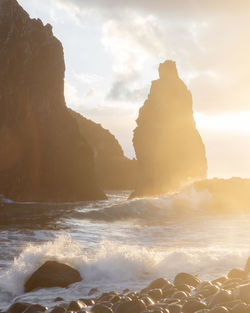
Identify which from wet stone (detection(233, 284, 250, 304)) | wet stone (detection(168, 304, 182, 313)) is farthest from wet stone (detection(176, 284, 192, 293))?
wet stone (detection(168, 304, 182, 313))

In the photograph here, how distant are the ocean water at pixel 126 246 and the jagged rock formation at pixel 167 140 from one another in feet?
163

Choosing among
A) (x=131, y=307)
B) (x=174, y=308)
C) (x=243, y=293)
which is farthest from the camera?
(x=243, y=293)

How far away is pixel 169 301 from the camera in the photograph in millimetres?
10203

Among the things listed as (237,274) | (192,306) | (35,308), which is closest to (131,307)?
(192,306)

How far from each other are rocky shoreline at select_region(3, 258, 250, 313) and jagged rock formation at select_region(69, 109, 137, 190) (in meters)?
124

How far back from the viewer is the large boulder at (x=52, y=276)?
12.9 meters

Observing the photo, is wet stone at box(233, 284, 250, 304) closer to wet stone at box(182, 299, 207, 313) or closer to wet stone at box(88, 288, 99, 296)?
wet stone at box(182, 299, 207, 313)

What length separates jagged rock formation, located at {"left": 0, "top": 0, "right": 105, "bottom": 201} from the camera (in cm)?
6838

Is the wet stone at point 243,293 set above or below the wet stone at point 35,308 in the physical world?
above

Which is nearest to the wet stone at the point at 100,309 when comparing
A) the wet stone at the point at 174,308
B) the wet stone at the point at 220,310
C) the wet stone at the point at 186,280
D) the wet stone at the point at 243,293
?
the wet stone at the point at 174,308

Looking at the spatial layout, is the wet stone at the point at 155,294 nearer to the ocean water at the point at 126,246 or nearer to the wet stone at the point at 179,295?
the wet stone at the point at 179,295

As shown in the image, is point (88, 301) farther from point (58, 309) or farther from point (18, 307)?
point (18, 307)

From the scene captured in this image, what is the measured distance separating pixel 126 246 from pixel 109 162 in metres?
119

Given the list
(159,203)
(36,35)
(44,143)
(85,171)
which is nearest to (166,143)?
(85,171)
